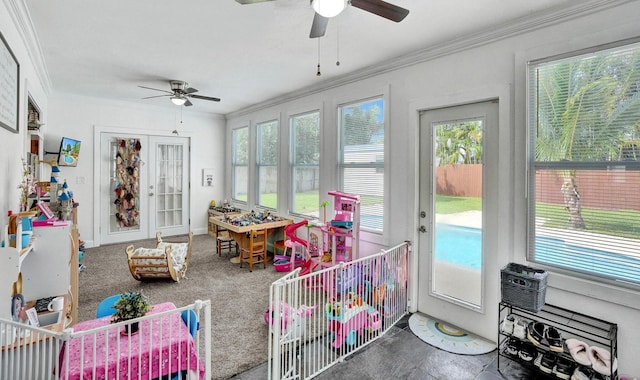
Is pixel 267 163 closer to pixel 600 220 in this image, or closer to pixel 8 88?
pixel 8 88

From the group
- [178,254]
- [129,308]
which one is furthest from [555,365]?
[178,254]

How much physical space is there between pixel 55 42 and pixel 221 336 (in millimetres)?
3192

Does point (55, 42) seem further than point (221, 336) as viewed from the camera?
Yes

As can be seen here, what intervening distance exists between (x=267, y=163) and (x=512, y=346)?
14.5ft

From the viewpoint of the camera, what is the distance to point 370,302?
2.78 m

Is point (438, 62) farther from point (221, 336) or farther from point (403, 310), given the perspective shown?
point (221, 336)

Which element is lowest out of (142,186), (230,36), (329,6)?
(142,186)

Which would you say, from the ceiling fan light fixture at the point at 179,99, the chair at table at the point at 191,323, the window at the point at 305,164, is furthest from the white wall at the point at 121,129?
the chair at table at the point at 191,323

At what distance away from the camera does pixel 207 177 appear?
6.76m

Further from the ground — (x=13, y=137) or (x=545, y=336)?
(x=13, y=137)

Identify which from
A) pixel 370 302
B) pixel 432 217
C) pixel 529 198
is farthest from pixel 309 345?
pixel 529 198

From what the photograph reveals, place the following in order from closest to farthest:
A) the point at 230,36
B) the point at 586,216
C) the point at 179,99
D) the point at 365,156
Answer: the point at 586,216
the point at 230,36
the point at 365,156
the point at 179,99

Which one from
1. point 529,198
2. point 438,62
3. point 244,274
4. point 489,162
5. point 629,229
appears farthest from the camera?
point 244,274

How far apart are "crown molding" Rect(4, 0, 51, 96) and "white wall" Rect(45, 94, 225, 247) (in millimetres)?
1430
